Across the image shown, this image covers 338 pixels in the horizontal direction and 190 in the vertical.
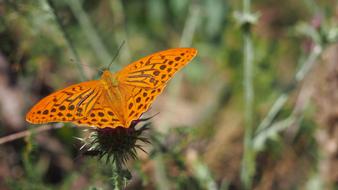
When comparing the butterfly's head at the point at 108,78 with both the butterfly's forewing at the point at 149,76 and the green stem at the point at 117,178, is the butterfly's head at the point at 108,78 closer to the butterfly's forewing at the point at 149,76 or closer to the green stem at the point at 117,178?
the butterfly's forewing at the point at 149,76

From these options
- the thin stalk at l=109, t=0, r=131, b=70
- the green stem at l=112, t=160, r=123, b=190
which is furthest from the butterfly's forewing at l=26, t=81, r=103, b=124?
the thin stalk at l=109, t=0, r=131, b=70

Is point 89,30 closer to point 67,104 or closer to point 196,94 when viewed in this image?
point 67,104

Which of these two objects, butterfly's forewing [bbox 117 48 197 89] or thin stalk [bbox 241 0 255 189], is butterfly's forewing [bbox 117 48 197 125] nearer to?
butterfly's forewing [bbox 117 48 197 89]

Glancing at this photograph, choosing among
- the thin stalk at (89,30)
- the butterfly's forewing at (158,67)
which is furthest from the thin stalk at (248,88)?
the thin stalk at (89,30)

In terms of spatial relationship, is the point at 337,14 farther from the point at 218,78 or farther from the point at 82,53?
the point at 82,53

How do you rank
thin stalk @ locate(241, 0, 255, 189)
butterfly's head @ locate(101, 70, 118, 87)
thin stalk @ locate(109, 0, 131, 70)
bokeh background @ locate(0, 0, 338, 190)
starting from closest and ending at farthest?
butterfly's head @ locate(101, 70, 118, 87), thin stalk @ locate(241, 0, 255, 189), bokeh background @ locate(0, 0, 338, 190), thin stalk @ locate(109, 0, 131, 70)

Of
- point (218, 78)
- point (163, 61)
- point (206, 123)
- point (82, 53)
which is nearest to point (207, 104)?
point (218, 78)

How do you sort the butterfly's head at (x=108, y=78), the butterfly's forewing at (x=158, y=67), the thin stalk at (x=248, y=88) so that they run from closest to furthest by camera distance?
the butterfly's forewing at (x=158, y=67)
the butterfly's head at (x=108, y=78)
the thin stalk at (x=248, y=88)

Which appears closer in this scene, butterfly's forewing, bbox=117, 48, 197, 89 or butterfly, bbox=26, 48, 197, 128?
butterfly, bbox=26, 48, 197, 128
